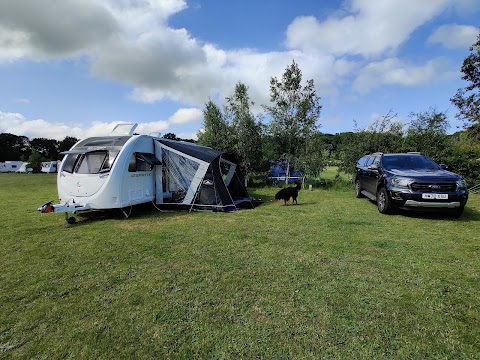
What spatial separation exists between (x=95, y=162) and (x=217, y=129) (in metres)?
8.30

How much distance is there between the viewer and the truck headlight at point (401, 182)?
6.87 meters

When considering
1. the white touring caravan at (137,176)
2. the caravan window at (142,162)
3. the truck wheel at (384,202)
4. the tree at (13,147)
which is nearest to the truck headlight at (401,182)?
the truck wheel at (384,202)

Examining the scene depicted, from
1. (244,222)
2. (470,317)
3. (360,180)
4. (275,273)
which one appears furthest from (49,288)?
(360,180)

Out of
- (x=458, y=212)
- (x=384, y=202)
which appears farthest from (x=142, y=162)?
(x=458, y=212)

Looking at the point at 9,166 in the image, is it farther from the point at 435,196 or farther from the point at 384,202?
the point at 435,196

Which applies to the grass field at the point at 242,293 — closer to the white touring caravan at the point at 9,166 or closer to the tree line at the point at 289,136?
the tree line at the point at 289,136

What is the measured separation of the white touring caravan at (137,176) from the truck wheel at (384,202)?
4.00 m

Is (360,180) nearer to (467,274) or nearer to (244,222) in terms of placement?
(244,222)

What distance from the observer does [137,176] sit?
7.84 m

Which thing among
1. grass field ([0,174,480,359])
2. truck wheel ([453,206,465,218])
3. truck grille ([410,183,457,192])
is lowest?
grass field ([0,174,480,359])

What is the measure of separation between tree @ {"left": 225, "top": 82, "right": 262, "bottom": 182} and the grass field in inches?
353

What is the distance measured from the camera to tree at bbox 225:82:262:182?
47.7 feet

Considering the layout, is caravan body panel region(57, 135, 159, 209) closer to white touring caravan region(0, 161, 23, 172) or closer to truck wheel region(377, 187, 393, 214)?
truck wheel region(377, 187, 393, 214)

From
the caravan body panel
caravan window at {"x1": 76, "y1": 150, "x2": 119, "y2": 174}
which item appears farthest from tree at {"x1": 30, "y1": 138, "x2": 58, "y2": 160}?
caravan window at {"x1": 76, "y1": 150, "x2": 119, "y2": 174}
